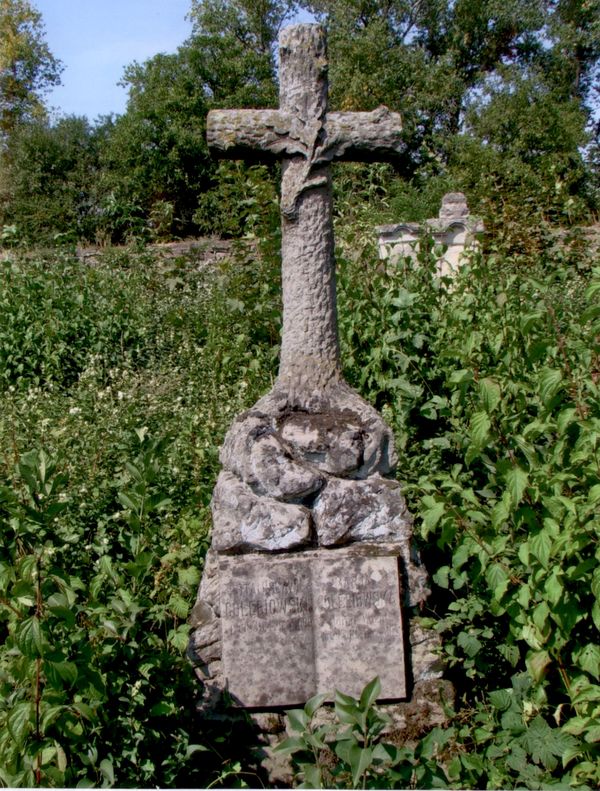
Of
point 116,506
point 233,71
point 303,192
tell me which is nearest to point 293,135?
point 303,192

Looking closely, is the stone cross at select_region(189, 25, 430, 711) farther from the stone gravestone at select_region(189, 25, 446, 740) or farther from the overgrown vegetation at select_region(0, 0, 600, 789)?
the overgrown vegetation at select_region(0, 0, 600, 789)

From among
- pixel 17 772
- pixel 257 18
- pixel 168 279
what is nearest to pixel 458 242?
pixel 168 279

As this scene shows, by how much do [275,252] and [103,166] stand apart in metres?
14.5

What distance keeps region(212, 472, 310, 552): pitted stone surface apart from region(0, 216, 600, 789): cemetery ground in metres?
0.26

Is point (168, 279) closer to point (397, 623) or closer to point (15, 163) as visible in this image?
point (397, 623)

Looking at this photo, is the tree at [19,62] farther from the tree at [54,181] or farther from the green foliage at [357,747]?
the green foliage at [357,747]

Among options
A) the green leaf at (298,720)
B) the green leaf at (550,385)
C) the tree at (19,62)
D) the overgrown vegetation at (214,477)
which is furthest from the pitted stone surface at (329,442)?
the tree at (19,62)

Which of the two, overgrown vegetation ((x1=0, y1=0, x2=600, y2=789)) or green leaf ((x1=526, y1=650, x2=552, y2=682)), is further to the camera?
green leaf ((x1=526, y1=650, x2=552, y2=682))

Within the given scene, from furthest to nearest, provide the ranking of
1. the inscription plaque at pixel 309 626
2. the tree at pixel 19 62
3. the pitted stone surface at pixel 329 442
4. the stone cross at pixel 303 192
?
the tree at pixel 19 62
the stone cross at pixel 303 192
the pitted stone surface at pixel 329 442
the inscription plaque at pixel 309 626

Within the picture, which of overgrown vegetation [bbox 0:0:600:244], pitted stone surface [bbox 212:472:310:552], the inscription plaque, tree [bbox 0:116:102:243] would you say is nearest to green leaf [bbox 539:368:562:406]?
the inscription plaque

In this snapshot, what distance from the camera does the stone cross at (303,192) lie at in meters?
3.47

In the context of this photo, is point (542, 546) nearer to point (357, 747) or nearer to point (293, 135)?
point (357, 747)

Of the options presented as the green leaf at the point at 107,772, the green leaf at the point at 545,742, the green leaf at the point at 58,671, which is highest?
the green leaf at the point at 58,671

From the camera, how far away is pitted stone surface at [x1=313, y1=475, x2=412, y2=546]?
325 centimetres
